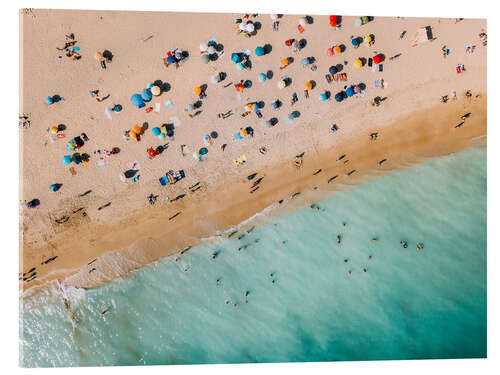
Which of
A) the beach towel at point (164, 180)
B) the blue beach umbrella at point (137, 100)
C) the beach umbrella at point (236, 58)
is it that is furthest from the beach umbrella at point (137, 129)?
the beach umbrella at point (236, 58)

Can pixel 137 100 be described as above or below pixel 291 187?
above

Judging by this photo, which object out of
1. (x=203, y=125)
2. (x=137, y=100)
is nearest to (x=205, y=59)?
(x=203, y=125)

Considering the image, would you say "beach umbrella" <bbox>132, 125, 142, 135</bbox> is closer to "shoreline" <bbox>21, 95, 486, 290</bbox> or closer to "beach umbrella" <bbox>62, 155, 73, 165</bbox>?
"beach umbrella" <bbox>62, 155, 73, 165</bbox>

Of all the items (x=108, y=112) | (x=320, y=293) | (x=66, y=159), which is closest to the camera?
(x=66, y=159)

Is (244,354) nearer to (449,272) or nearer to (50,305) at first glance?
(50,305)

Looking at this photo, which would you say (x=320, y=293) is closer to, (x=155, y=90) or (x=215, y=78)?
(x=215, y=78)

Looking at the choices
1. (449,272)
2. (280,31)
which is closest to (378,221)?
(449,272)
